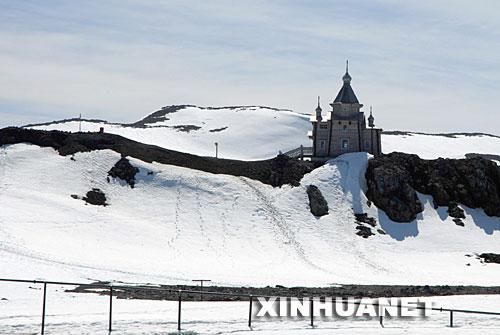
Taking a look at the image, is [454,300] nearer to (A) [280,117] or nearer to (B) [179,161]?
(B) [179,161]

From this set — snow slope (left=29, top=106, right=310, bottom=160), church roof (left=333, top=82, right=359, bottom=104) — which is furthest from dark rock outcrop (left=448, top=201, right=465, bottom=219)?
snow slope (left=29, top=106, right=310, bottom=160)

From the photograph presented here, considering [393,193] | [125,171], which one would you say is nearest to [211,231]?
[125,171]

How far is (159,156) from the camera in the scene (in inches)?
3386

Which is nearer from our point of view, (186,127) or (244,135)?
(244,135)

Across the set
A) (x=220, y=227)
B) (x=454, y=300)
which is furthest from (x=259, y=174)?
(x=454, y=300)

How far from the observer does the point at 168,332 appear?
28203 mm

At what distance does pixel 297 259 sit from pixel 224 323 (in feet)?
125

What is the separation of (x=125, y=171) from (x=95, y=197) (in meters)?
5.52

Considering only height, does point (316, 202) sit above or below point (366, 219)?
above

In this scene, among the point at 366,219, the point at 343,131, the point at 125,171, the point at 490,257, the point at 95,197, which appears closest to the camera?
the point at 490,257

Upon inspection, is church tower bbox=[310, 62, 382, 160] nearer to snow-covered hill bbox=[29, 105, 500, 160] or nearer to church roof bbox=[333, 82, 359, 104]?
church roof bbox=[333, 82, 359, 104]

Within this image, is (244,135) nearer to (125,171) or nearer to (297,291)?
(125,171)

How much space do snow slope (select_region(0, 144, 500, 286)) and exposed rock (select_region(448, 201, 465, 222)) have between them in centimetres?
85

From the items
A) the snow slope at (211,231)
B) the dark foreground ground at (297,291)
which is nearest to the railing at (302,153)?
the snow slope at (211,231)
